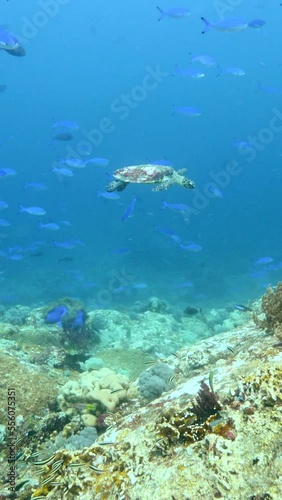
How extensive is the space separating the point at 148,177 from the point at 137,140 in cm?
13297

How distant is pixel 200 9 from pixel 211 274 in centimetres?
8006

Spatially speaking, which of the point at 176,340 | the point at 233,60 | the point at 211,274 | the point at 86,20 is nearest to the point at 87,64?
the point at 86,20

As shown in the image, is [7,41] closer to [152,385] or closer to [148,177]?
[148,177]

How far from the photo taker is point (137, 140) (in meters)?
135

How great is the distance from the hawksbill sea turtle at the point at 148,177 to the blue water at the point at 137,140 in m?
10.3

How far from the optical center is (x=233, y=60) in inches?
4392

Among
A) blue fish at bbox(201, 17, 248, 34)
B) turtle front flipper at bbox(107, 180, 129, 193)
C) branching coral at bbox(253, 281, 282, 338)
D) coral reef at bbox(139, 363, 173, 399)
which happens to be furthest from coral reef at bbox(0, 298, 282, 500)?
blue fish at bbox(201, 17, 248, 34)

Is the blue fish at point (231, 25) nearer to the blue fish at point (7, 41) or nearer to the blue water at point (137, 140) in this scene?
the blue fish at point (7, 41)

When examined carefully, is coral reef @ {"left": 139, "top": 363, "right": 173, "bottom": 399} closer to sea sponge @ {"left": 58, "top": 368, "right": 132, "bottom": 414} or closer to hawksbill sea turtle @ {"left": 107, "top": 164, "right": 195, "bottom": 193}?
sea sponge @ {"left": 58, "top": 368, "right": 132, "bottom": 414}

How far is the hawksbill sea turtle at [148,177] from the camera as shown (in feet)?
23.0

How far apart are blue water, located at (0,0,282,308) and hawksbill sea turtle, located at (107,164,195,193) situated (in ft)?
33.8

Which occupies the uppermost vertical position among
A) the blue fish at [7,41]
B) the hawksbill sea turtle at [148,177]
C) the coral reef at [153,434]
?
the blue fish at [7,41]

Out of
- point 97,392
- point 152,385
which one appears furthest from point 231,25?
point 97,392

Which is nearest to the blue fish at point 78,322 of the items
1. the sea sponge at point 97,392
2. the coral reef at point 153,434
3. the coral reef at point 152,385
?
the coral reef at point 153,434
